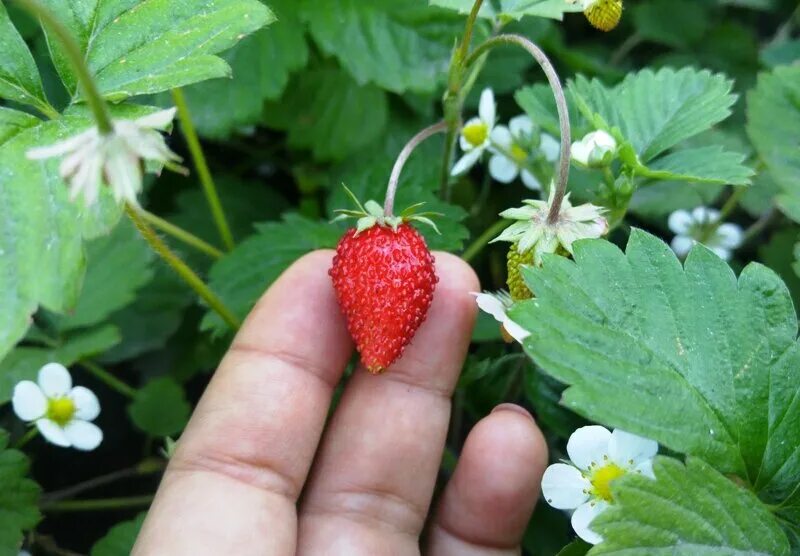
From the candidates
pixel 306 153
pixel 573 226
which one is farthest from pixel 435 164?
pixel 573 226

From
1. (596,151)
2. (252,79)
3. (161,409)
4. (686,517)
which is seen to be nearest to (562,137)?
(596,151)

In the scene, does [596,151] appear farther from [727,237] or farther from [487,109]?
[727,237]

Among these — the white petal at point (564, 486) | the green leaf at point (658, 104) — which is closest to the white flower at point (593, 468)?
the white petal at point (564, 486)

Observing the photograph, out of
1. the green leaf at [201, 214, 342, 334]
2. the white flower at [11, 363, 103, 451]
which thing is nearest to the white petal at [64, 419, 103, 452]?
the white flower at [11, 363, 103, 451]

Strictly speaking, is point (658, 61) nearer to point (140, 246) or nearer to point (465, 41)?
point (465, 41)

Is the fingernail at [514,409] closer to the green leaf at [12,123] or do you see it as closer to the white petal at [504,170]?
the white petal at [504,170]

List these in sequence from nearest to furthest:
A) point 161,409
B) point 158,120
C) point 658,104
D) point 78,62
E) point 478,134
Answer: point 78,62 → point 158,120 → point 658,104 → point 478,134 → point 161,409
